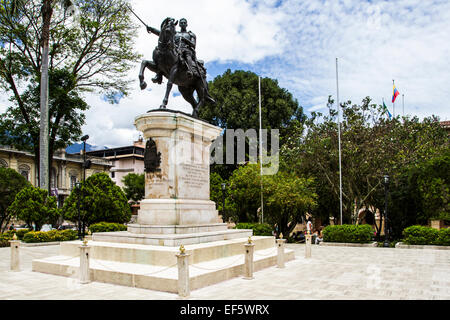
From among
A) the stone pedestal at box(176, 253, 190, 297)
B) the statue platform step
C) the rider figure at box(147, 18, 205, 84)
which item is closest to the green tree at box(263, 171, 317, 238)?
the statue platform step

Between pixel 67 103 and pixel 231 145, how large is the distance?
39.7 ft

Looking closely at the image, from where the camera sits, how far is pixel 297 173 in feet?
87.1

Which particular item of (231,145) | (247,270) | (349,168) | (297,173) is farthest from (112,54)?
(247,270)

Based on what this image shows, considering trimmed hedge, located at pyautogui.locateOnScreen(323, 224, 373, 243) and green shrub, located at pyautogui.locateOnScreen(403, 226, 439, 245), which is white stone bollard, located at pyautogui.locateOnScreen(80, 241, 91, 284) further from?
green shrub, located at pyautogui.locateOnScreen(403, 226, 439, 245)

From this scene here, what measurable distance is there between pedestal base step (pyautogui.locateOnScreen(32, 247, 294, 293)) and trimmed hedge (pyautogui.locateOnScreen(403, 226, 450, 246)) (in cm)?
1251

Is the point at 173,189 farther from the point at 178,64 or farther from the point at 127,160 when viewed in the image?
the point at 127,160

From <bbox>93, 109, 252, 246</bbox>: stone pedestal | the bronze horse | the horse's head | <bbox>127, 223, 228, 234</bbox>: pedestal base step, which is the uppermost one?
the horse's head

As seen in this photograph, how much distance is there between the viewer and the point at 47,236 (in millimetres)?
21109

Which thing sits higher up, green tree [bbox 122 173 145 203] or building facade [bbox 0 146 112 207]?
building facade [bbox 0 146 112 207]

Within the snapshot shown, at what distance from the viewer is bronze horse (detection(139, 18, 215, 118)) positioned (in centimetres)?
1127

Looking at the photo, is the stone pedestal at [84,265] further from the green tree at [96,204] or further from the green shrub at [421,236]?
the green tree at [96,204]

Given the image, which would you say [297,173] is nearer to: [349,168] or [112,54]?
[349,168]

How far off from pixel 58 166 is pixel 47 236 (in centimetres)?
3767

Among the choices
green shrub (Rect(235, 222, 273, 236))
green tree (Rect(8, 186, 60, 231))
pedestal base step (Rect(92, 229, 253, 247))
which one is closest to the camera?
pedestal base step (Rect(92, 229, 253, 247))
